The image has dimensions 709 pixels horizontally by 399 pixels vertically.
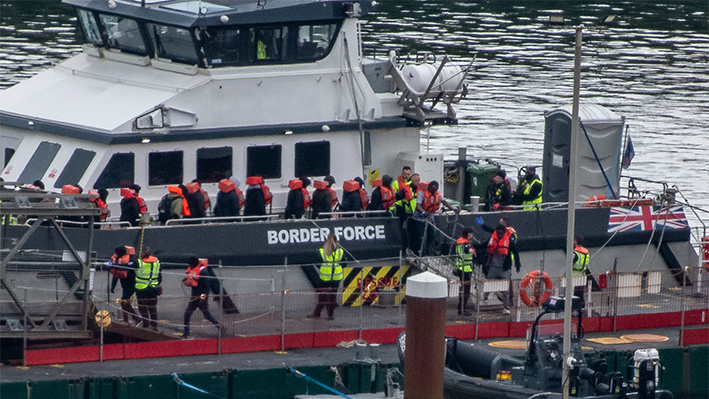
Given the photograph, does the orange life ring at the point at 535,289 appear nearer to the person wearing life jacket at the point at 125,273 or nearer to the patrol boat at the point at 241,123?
the patrol boat at the point at 241,123

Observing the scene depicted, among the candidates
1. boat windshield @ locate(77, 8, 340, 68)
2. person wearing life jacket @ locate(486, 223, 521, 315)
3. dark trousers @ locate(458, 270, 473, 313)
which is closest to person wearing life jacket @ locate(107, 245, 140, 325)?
boat windshield @ locate(77, 8, 340, 68)

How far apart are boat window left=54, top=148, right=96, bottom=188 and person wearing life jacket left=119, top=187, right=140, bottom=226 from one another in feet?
2.55

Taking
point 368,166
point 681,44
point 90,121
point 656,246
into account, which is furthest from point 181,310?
point 681,44

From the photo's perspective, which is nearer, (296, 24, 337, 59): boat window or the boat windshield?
the boat windshield

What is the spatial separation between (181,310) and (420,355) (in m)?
4.06

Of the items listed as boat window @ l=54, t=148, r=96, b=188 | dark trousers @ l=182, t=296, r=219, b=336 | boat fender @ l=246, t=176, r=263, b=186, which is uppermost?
boat window @ l=54, t=148, r=96, b=188

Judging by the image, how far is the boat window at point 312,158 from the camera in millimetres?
18503

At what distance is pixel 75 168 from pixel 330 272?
3.75m

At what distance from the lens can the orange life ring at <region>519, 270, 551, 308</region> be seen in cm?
1748

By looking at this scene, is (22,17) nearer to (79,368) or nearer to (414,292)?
(79,368)

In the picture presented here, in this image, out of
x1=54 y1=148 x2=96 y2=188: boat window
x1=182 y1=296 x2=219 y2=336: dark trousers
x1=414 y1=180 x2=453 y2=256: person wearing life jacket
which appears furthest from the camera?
x1=414 y1=180 x2=453 y2=256: person wearing life jacket

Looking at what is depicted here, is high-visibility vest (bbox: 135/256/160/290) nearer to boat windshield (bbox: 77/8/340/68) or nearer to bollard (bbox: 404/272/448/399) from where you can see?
boat windshield (bbox: 77/8/340/68)

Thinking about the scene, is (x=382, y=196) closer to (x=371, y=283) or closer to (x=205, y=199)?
(x=371, y=283)

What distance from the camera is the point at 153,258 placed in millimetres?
15898
